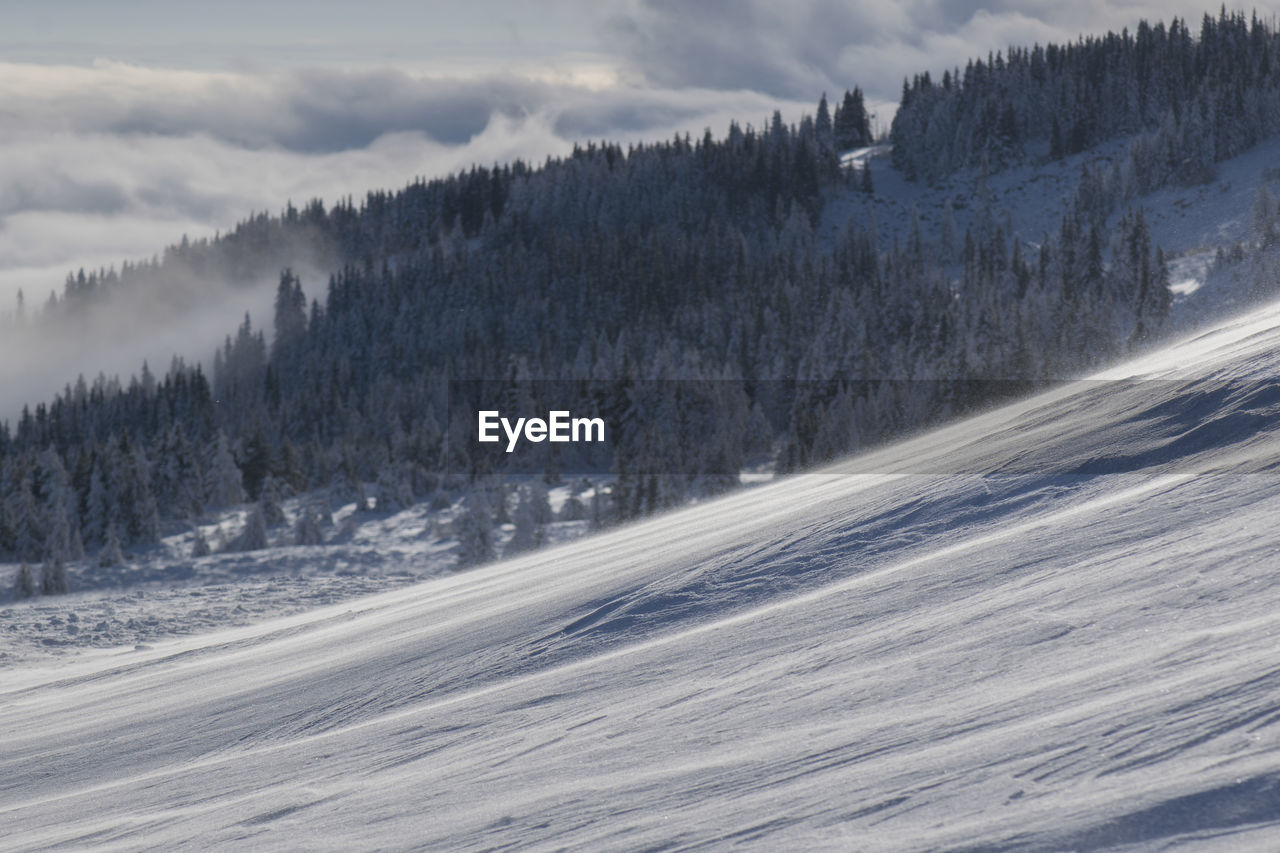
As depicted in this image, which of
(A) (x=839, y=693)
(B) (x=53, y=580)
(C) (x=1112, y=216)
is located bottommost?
(B) (x=53, y=580)

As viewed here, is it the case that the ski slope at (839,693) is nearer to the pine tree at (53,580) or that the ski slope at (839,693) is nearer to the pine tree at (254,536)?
the pine tree at (53,580)

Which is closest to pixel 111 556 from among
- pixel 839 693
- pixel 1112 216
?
pixel 839 693

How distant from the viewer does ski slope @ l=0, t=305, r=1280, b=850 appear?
2.61 meters

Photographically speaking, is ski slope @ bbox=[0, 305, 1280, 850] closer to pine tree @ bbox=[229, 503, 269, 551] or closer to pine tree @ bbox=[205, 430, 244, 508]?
pine tree @ bbox=[229, 503, 269, 551]

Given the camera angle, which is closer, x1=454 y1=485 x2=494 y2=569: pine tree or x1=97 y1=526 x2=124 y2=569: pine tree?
x1=454 y1=485 x2=494 y2=569: pine tree

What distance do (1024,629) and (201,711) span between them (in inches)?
179

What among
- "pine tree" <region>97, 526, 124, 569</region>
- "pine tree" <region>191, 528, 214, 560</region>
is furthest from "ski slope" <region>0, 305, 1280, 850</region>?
"pine tree" <region>191, 528, 214, 560</region>

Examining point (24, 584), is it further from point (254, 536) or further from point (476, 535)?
point (476, 535)

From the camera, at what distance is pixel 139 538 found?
56344 mm

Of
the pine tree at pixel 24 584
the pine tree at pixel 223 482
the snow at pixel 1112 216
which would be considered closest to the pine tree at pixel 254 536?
the pine tree at pixel 24 584

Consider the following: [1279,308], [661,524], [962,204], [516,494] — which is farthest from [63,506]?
[962,204]

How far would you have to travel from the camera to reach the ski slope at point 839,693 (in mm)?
2611

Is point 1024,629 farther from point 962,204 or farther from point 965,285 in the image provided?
point 962,204

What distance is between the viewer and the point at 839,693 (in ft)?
11.4
